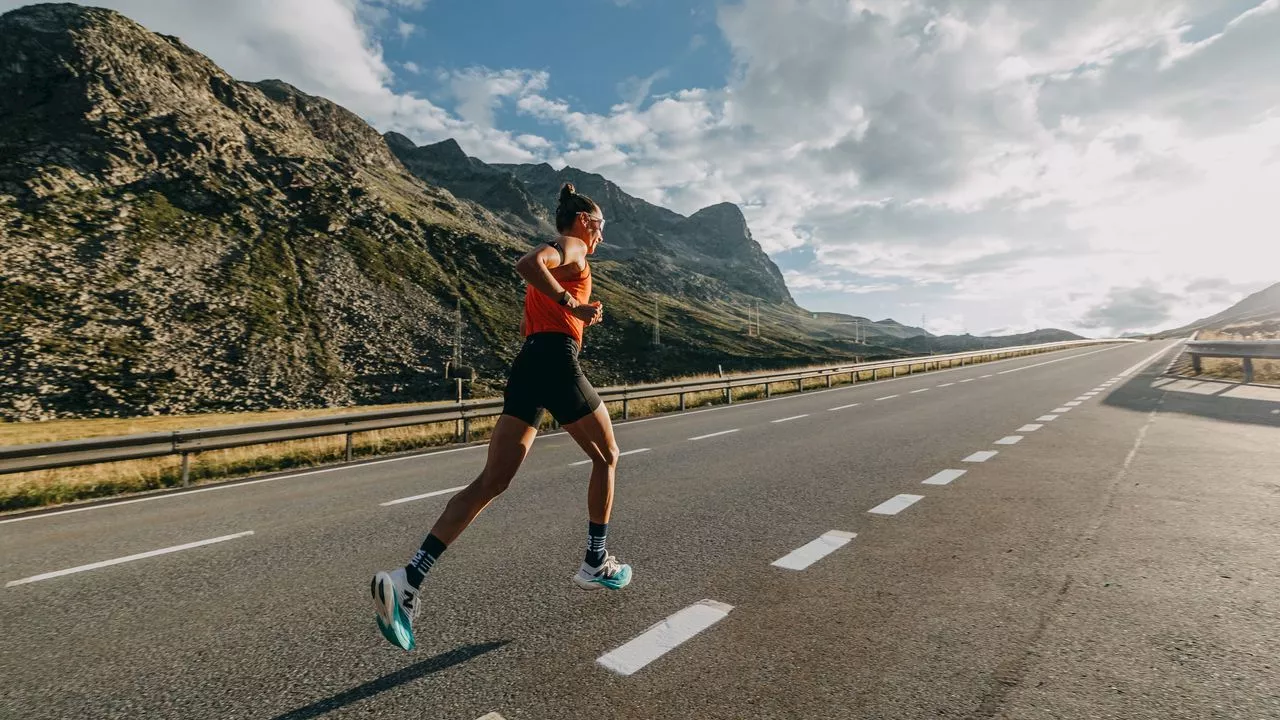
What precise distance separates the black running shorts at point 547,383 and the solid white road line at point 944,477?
15.7 feet

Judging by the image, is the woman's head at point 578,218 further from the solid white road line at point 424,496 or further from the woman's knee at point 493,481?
the solid white road line at point 424,496

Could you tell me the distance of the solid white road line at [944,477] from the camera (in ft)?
21.7

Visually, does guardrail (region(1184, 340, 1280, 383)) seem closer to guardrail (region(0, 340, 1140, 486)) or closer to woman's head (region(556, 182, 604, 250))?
guardrail (region(0, 340, 1140, 486))

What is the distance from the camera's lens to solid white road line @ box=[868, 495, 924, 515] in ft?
17.9

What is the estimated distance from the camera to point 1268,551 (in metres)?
4.18

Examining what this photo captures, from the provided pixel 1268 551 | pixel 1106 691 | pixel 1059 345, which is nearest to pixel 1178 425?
pixel 1268 551

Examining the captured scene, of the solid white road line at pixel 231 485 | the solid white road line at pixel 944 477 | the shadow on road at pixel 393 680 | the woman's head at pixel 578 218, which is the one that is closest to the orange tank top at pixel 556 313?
the woman's head at pixel 578 218

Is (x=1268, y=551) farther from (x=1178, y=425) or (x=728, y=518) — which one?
(x=1178, y=425)

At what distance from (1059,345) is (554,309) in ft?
226

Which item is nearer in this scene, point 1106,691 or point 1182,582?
point 1106,691

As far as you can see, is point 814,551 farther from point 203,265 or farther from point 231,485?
point 203,265

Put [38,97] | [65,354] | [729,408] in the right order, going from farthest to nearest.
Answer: [38,97] → [65,354] → [729,408]

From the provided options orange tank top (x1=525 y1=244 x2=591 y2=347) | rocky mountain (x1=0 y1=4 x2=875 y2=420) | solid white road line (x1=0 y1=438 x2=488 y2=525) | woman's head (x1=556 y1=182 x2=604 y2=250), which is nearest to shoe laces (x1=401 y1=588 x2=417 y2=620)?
orange tank top (x1=525 y1=244 x2=591 y2=347)

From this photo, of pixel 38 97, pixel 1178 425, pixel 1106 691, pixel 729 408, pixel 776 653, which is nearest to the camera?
pixel 1106 691
